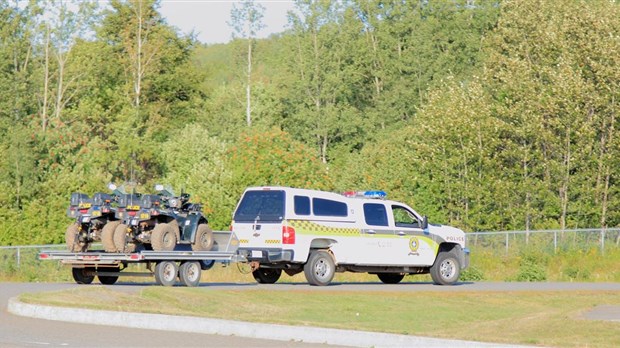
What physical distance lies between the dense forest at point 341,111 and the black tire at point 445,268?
24.7 metres

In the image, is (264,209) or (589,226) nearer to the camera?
(264,209)

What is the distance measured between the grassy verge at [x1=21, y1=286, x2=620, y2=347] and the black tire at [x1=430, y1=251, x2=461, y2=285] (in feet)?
11.2

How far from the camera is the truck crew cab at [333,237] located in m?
27.2

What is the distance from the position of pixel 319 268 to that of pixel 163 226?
4.09m

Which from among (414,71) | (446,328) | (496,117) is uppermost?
(414,71)

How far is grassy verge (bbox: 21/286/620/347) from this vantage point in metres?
17.6

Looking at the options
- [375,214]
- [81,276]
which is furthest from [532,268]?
[81,276]

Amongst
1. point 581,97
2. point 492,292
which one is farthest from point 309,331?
point 581,97

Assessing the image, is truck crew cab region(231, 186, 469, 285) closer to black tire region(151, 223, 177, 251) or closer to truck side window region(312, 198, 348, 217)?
truck side window region(312, 198, 348, 217)

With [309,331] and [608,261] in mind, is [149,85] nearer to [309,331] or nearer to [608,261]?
[608,261]

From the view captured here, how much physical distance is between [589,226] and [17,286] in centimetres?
3427

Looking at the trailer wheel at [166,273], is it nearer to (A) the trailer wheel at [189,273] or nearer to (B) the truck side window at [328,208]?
(A) the trailer wheel at [189,273]

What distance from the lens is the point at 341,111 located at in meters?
79.1

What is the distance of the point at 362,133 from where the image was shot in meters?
79.7
